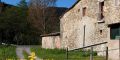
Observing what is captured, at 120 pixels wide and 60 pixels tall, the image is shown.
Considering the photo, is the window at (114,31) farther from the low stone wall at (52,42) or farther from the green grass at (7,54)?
the low stone wall at (52,42)

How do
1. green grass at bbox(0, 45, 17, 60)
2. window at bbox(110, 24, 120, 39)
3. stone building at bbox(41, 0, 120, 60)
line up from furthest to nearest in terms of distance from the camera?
stone building at bbox(41, 0, 120, 60)
window at bbox(110, 24, 120, 39)
green grass at bbox(0, 45, 17, 60)

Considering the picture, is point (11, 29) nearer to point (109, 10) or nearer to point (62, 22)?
point (62, 22)

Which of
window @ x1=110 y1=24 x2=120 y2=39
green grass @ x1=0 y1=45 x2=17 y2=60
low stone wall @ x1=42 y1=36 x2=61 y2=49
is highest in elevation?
window @ x1=110 y1=24 x2=120 y2=39

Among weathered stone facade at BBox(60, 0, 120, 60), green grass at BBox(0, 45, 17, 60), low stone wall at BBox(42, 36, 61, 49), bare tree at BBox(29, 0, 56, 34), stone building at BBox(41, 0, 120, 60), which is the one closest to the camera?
green grass at BBox(0, 45, 17, 60)

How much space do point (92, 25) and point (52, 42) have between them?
10423mm

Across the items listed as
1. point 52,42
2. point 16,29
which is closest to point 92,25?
point 52,42

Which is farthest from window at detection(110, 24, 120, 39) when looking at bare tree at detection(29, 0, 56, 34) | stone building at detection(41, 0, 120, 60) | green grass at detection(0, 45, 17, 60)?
bare tree at detection(29, 0, 56, 34)

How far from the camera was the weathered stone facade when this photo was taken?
27.9 m

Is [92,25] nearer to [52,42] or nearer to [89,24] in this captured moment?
[89,24]

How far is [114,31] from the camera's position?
78.5 ft

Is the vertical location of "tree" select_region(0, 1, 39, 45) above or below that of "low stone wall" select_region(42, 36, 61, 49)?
above

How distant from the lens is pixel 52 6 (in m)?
64.7

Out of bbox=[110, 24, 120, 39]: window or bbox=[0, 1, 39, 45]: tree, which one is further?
bbox=[0, 1, 39, 45]: tree

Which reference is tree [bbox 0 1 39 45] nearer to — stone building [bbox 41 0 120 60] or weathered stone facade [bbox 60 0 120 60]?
stone building [bbox 41 0 120 60]
